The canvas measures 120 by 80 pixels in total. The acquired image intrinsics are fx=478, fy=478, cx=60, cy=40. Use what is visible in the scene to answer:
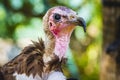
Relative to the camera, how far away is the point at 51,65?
0.69 meters

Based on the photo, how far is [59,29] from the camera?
2.32 feet

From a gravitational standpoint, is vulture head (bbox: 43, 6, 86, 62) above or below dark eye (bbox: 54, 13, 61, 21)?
below

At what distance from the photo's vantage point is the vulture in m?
0.69

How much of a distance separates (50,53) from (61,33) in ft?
0.11

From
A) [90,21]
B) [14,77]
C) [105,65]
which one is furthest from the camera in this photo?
[105,65]

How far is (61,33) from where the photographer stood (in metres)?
0.70

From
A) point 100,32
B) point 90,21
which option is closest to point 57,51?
point 90,21

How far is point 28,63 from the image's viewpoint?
0.71 m

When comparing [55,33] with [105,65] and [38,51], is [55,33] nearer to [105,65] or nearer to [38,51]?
[38,51]

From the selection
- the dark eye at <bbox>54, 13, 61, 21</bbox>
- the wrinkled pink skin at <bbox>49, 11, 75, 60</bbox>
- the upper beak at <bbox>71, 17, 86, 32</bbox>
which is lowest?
the wrinkled pink skin at <bbox>49, 11, 75, 60</bbox>

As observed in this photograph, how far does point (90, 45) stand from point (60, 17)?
76.8 inches

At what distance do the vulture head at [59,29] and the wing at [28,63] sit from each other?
15 millimetres

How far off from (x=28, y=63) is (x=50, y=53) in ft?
0.13

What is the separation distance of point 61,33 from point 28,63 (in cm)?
7
